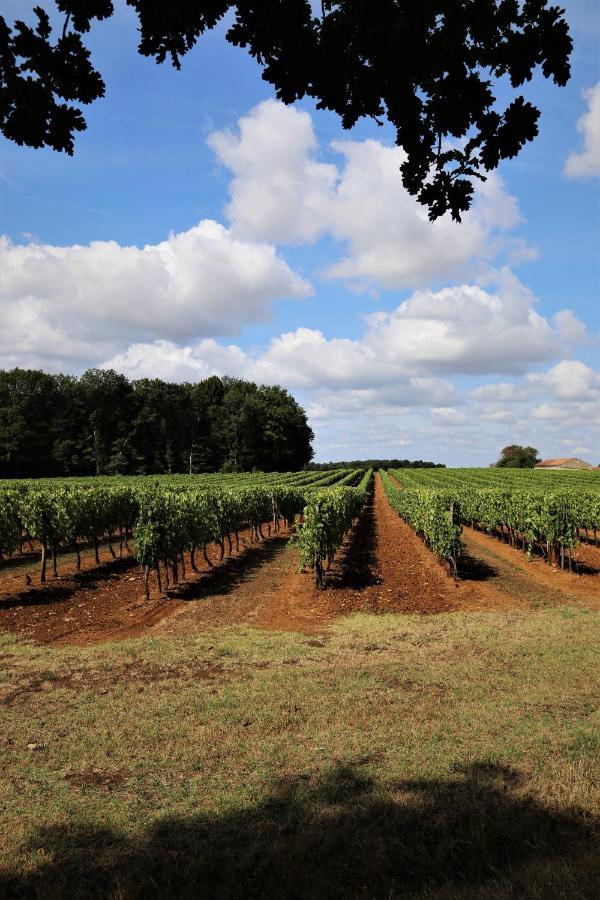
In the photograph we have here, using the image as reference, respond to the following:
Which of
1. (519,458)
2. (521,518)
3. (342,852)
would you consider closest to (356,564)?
(521,518)

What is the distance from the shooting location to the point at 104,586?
1691cm

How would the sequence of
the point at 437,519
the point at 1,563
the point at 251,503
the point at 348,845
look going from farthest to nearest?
the point at 251,503
the point at 1,563
the point at 437,519
the point at 348,845

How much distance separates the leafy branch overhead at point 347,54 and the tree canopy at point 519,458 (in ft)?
479

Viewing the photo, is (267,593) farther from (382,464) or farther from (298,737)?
(382,464)

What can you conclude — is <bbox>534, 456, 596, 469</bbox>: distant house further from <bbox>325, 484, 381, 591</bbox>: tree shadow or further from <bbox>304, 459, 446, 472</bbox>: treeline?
<bbox>325, 484, 381, 591</bbox>: tree shadow

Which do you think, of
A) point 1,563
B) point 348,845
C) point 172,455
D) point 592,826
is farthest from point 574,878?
point 172,455

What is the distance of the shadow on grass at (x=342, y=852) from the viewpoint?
3.74m

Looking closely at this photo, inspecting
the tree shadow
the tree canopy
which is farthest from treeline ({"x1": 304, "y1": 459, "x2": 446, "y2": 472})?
the tree shadow

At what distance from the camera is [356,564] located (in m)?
20.0

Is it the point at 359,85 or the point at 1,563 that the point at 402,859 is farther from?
the point at 1,563

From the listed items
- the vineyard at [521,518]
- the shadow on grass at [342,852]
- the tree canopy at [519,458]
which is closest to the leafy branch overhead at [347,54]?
the shadow on grass at [342,852]

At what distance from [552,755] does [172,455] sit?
89556mm

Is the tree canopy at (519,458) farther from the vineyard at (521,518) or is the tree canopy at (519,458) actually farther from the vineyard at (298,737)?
the vineyard at (298,737)

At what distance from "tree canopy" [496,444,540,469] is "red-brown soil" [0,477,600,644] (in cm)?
12670
